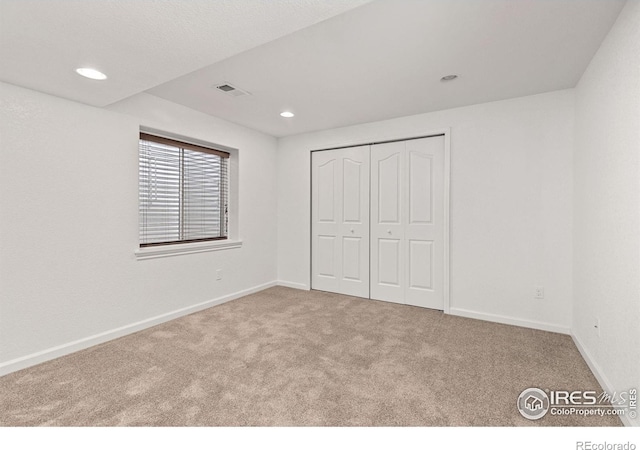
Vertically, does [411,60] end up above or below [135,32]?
above

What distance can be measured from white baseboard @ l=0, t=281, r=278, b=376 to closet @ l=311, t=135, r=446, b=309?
65.4 inches

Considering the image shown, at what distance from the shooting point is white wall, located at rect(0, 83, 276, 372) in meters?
2.33

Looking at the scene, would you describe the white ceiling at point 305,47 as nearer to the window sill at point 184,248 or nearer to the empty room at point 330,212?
the empty room at point 330,212

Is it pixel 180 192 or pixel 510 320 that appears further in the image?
pixel 180 192

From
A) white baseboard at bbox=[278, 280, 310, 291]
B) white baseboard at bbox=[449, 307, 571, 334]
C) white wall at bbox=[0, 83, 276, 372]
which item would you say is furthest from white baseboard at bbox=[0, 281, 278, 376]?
white baseboard at bbox=[449, 307, 571, 334]

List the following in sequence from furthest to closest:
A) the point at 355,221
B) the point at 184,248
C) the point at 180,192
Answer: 1. the point at 355,221
2. the point at 180,192
3. the point at 184,248

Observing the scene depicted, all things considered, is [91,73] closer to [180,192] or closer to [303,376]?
[180,192]

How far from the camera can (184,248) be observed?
11.7ft

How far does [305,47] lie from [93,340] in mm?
2940

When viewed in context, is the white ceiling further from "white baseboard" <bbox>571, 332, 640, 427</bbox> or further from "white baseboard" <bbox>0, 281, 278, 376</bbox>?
"white baseboard" <bbox>571, 332, 640, 427</bbox>

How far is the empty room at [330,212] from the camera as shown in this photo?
1775mm

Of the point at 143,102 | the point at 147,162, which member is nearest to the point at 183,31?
the point at 143,102

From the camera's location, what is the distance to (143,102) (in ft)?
10.2

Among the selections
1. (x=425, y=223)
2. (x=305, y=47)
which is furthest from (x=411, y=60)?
(x=425, y=223)
